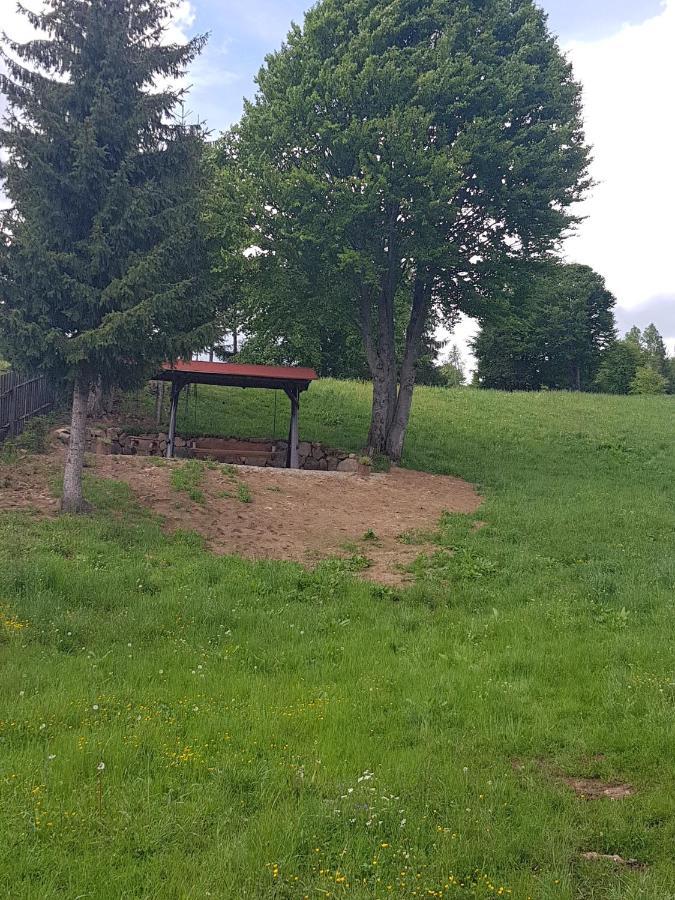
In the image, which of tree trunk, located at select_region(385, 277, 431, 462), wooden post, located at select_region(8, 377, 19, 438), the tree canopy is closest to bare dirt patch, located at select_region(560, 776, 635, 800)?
tree trunk, located at select_region(385, 277, 431, 462)

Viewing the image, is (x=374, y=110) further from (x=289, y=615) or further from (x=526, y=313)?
(x=289, y=615)

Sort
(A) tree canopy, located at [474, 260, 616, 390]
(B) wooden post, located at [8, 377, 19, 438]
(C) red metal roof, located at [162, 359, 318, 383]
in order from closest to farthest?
(B) wooden post, located at [8, 377, 19, 438] < (C) red metal roof, located at [162, 359, 318, 383] < (A) tree canopy, located at [474, 260, 616, 390]

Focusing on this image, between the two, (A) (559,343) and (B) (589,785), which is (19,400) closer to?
(B) (589,785)

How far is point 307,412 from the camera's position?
26.8 m

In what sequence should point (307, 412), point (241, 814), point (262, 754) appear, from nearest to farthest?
point (241, 814) → point (262, 754) → point (307, 412)

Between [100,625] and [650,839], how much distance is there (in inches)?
237

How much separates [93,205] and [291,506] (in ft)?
24.5

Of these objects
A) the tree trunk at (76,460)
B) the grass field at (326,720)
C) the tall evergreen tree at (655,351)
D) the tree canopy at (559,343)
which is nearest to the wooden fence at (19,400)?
the tree trunk at (76,460)

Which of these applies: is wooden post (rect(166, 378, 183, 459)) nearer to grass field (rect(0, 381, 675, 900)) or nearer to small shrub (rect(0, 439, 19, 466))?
small shrub (rect(0, 439, 19, 466))

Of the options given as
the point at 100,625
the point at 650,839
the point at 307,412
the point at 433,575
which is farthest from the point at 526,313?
the point at 650,839

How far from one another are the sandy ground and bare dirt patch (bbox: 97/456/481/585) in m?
0.02

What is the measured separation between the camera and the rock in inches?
745

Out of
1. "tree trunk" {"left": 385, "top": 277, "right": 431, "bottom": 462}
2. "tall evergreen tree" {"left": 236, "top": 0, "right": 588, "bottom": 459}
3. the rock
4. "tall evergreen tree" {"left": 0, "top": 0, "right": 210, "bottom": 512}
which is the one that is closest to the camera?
"tall evergreen tree" {"left": 0, "top": 0, "right": 210, "bottom": 512}

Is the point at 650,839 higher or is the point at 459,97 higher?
the point at 459,97
